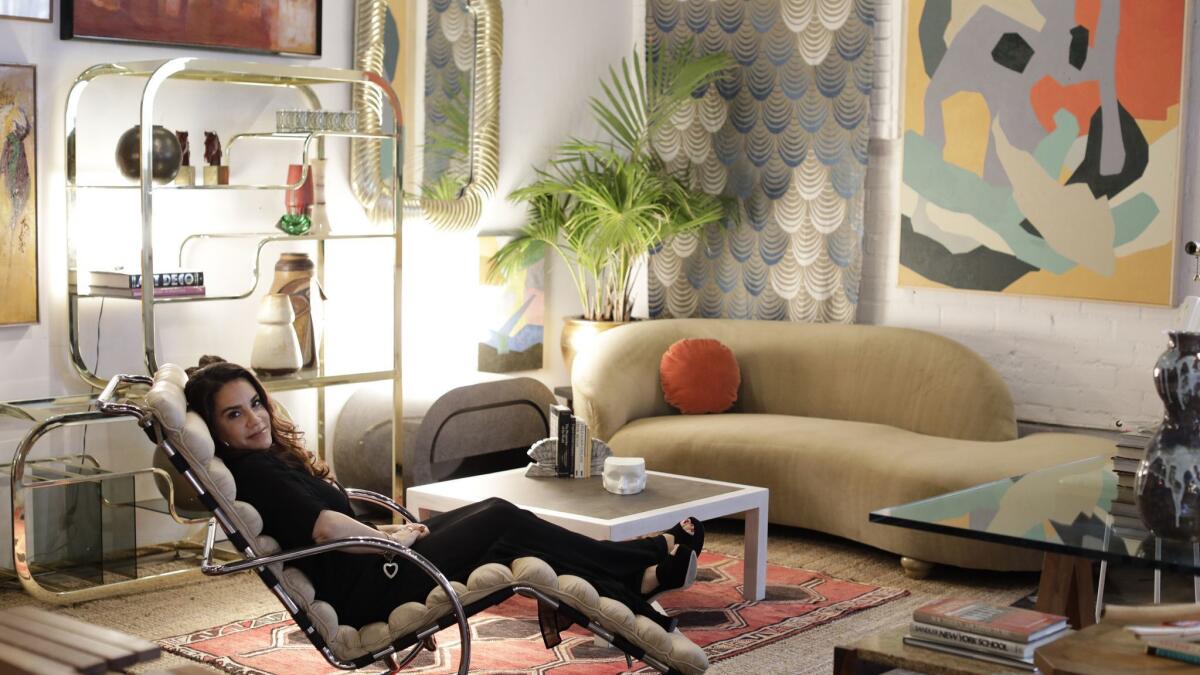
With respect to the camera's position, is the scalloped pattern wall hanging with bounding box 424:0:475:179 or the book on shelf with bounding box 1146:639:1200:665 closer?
the book on shelf with bounding box 1146:639:1200:665

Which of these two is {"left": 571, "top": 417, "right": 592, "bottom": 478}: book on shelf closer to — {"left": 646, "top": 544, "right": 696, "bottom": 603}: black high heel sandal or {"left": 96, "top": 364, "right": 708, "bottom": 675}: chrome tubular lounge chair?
{"left": 646, "top": 544, "right": 696, "bottom": 603}: black high heel sandal

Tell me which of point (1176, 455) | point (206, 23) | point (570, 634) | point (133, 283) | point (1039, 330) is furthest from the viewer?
point (1039, 330)

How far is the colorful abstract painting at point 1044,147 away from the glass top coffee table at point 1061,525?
79.6 inches

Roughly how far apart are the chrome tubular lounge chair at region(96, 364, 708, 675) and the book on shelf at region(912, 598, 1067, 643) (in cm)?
75

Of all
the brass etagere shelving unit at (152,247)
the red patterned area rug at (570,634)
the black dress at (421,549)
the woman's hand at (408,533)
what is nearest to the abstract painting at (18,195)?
the brass etagere shelving unit at (152,247)

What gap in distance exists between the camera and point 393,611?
3463mm

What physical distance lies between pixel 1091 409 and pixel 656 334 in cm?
184

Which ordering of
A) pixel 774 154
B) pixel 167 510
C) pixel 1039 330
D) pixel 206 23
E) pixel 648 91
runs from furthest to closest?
pixel 648 91 → pixel 774 154 → pixel 1039 330 → pixel 206 23 → pixel 167 510

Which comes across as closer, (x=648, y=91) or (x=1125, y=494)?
(x=1125, y=494)

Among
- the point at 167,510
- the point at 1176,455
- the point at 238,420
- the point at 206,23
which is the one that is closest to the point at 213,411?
the point at 238,420

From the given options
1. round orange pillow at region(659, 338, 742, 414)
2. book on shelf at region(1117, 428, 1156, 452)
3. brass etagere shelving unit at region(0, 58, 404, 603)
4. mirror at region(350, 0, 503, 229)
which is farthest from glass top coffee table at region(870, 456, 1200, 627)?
mirror at region(350, 0, 503, 229)

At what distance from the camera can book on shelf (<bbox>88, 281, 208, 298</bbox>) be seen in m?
4.81

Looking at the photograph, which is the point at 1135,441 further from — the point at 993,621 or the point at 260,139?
the point at 260,139

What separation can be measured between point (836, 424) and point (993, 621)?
294 cm
